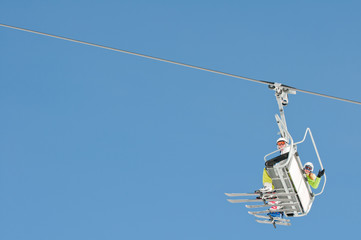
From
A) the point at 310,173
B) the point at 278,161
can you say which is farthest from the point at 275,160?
the point at 310,173

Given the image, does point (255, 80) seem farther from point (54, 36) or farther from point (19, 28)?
point (19, 28)

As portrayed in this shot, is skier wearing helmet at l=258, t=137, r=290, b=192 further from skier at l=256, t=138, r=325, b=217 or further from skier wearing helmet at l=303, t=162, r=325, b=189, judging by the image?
skier wearing helmet at l=303, t=162, r=325, b=189

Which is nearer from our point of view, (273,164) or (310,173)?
(273,164)

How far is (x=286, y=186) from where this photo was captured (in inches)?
674

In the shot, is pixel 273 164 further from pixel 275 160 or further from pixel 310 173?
pixel 310 173

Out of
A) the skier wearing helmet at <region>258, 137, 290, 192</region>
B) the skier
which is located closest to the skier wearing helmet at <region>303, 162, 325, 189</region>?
the skier

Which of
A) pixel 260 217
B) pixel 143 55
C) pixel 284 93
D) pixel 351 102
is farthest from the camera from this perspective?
pixel 260 217

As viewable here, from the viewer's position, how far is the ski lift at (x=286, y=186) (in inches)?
666

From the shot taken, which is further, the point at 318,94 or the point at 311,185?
the point at 311,185

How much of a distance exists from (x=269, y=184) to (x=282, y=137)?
5.40 ft

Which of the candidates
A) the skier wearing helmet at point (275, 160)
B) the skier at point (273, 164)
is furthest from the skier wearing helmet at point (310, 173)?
the skier wearing helmet at point (275, 160)

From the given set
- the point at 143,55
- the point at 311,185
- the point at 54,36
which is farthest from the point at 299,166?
the point at 54,36

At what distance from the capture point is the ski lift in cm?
1692

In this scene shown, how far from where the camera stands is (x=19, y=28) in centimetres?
1633
